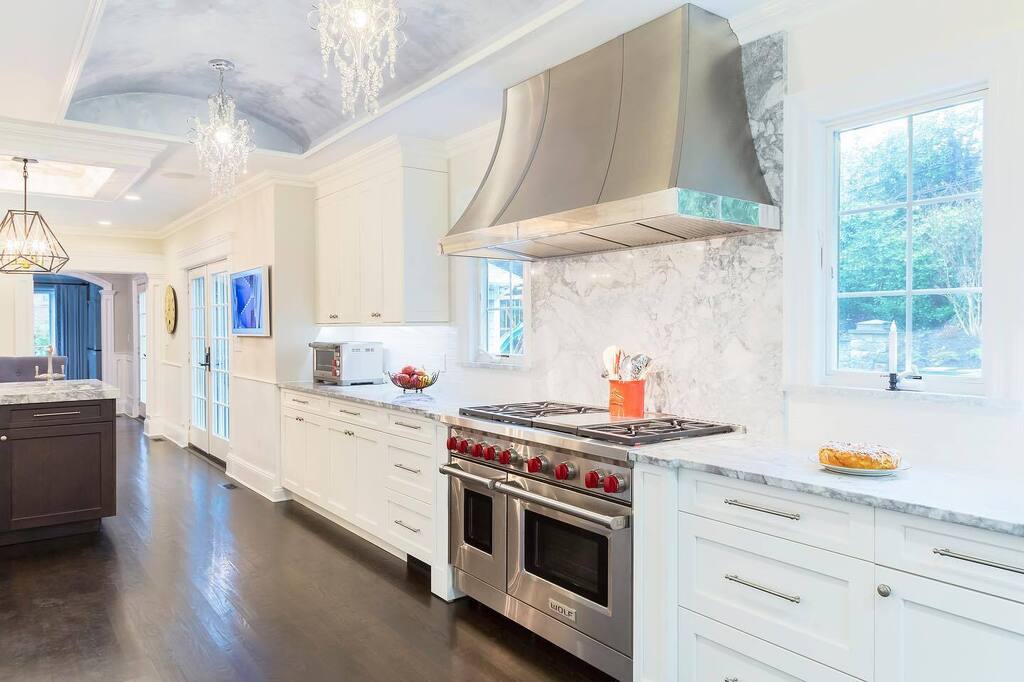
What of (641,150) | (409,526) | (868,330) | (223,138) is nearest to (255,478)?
(409,526)

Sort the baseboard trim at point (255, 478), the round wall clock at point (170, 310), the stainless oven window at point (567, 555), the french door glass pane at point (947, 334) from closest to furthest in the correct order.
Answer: the french door glass pane at point (947, 334)
the stainless oven window at point (567, 555)
the baseboard trim at point (255, 478)
the round wall clock at point (170, 310)

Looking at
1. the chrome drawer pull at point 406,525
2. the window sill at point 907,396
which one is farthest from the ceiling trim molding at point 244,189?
the window sill at point 907,396

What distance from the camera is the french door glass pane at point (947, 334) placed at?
222cm

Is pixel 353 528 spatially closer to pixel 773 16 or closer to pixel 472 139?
pixel 472 139

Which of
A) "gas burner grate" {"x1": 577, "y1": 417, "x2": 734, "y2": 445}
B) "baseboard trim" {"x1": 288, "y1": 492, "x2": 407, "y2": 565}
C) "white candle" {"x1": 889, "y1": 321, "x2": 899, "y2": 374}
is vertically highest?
"white candle" {"x1": 889, "y1": 321, "x2": 899, "y2": 374}

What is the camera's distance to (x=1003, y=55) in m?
2.08

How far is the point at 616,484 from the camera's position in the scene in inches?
98.0

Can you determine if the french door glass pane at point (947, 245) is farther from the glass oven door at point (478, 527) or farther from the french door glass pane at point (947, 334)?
the glass oven door at point (478, 527)

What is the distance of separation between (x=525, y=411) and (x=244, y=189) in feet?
12.6

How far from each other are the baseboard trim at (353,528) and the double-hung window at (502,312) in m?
1.23

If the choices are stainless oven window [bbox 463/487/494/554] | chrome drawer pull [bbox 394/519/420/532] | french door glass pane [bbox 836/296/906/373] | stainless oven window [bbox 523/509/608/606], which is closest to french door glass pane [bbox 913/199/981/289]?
french door glass pane [bbox 836/296/906/373]

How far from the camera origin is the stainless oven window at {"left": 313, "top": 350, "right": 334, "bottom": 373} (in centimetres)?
503

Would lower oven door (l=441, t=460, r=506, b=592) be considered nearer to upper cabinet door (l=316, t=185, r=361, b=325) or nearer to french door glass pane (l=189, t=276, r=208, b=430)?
upper cabinet door (l=316, t=185, r=361, b=325)

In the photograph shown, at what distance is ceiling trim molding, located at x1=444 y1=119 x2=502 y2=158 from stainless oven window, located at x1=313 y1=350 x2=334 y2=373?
166cm
